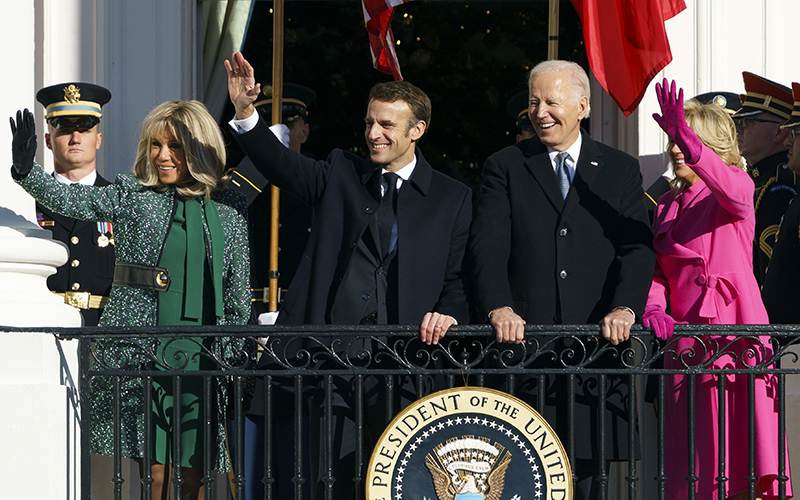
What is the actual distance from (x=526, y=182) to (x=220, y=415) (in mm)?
1648

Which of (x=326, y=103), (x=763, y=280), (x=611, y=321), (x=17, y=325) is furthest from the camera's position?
(x=326, y=103)

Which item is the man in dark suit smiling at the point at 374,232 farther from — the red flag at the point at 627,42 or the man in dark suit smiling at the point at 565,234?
the red flag at the point at 627,42

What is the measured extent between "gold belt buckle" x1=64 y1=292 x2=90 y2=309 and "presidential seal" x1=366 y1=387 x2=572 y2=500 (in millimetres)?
1971

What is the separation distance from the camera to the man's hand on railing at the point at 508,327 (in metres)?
4.17

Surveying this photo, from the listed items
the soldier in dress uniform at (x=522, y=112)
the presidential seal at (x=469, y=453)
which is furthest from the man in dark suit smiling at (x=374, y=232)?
the soldier in dress uniform at (x=522, y=112)

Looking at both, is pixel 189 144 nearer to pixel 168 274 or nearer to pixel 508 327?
pixel 168 274

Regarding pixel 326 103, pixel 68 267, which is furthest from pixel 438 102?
pixel 68 267

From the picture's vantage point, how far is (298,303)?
15.1ft

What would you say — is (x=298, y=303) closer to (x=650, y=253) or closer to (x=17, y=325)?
(x=17, y=325)

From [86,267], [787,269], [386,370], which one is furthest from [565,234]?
[86,267]

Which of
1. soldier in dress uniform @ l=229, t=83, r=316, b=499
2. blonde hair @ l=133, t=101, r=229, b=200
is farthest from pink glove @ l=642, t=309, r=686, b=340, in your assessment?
blonde hair @ l=133, t=101, r=229, b=200

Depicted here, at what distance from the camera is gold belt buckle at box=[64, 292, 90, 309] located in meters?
5.45

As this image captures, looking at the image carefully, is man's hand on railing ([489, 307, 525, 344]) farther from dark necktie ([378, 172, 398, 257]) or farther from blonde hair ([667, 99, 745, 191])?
blonde hair ([667, 99, 745, 191])

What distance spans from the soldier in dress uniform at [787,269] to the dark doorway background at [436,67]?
3541 millimetres
